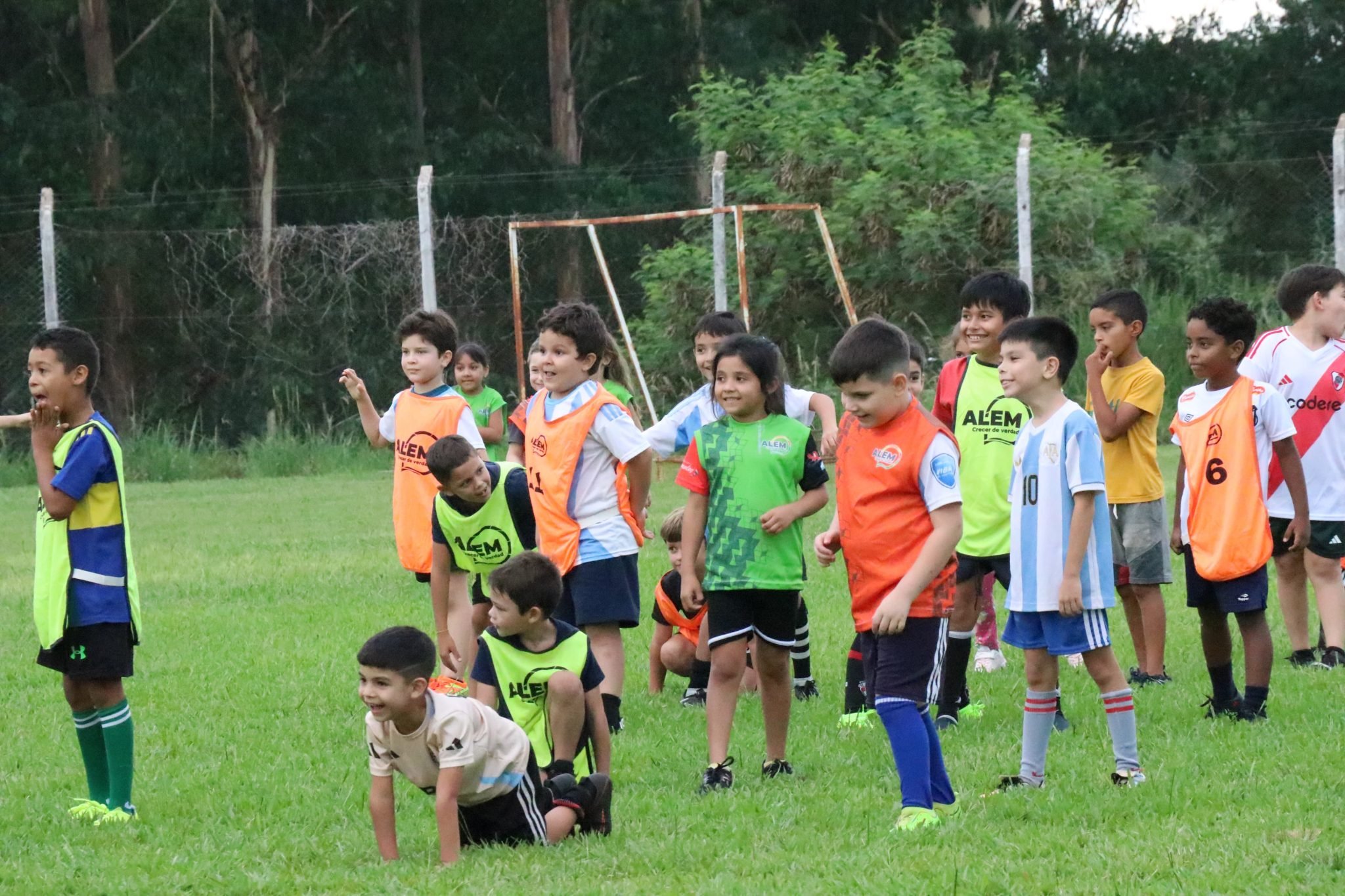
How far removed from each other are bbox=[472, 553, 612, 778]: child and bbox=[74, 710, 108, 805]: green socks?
1294 mm

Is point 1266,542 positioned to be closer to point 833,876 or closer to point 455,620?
point 833,876

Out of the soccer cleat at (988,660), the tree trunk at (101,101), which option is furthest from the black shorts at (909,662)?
the tree trunk at (101,101)

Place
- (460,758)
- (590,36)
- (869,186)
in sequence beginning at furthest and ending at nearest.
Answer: (590,36), (869,186), (460,758)

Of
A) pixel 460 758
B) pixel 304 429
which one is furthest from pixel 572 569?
pixel 304 429

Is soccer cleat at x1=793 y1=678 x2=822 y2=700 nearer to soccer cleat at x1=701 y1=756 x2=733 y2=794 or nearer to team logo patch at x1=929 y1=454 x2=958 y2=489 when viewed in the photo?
soccer cleat at x1=701 y1=756 x2=733 y2=794

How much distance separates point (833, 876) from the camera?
4438 mm

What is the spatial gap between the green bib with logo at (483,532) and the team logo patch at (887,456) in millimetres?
1861

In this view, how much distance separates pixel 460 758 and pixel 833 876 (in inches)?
41.4

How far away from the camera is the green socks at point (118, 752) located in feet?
18.4

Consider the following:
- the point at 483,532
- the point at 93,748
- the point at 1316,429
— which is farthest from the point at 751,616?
the point at 1316,429

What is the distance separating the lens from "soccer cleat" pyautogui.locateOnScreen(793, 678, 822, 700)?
738 cm

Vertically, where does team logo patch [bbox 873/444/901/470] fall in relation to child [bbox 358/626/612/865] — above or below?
above


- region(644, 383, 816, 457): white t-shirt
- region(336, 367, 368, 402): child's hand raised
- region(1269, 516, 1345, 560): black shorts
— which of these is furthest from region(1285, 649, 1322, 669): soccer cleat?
region(336, 367, 368, 402): child's hand raised

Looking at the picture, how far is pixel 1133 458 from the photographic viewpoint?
23.9ft
